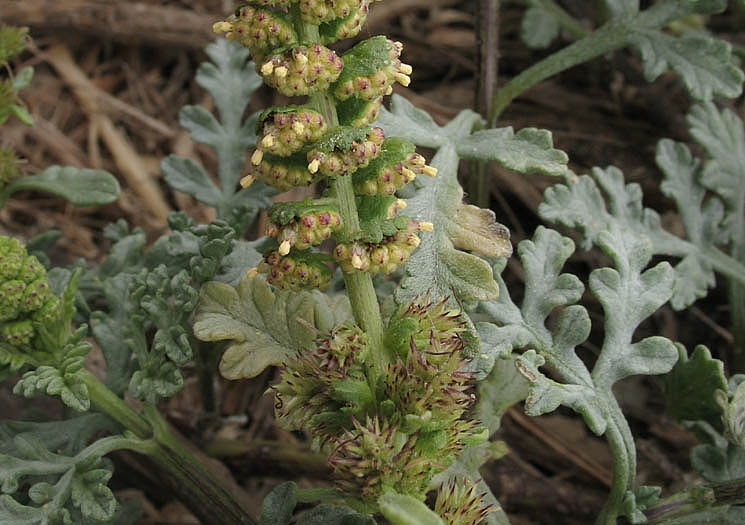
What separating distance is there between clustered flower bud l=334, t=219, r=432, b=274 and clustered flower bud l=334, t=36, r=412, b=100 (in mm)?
268

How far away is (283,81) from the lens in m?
1.43

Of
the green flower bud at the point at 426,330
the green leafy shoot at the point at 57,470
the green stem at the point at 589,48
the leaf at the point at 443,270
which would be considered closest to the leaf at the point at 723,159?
the green stem at the point at 589,48

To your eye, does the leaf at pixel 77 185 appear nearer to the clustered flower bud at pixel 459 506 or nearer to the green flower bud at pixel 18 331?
the green flower bud at pixel 18 331

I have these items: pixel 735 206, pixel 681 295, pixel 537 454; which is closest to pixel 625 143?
pixel 735 206

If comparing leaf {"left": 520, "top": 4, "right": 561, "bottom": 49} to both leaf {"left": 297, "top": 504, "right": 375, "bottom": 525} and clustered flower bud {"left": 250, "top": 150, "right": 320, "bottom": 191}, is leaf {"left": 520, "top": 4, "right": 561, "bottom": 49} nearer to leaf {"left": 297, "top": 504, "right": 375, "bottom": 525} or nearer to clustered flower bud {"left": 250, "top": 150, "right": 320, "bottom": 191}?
clustered flower bud {"left": 250, "top": 150, "right": 320, "bottom": 191}

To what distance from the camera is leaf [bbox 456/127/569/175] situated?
6.07 feet

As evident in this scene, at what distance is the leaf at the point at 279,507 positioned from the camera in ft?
5.59

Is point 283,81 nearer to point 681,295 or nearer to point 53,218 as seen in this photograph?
point 681,295

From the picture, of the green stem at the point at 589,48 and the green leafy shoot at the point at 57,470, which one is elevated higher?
the green stem at the point at 589,48

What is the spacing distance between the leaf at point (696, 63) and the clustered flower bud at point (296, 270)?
1.28 metres

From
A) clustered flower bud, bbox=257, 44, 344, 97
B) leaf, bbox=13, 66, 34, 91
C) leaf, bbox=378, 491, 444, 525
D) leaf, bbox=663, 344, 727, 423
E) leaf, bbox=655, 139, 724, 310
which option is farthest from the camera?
leaf, bbox=655, 139, 724, 310

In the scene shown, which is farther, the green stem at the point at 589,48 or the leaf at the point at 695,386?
the green stem at the point at 589,48

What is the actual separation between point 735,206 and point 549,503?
3.40 feet

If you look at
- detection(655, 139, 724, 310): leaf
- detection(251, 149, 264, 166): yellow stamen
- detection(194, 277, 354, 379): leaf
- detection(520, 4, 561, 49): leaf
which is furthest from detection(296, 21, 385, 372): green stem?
detection(520, 4, 561, 49): leaf
